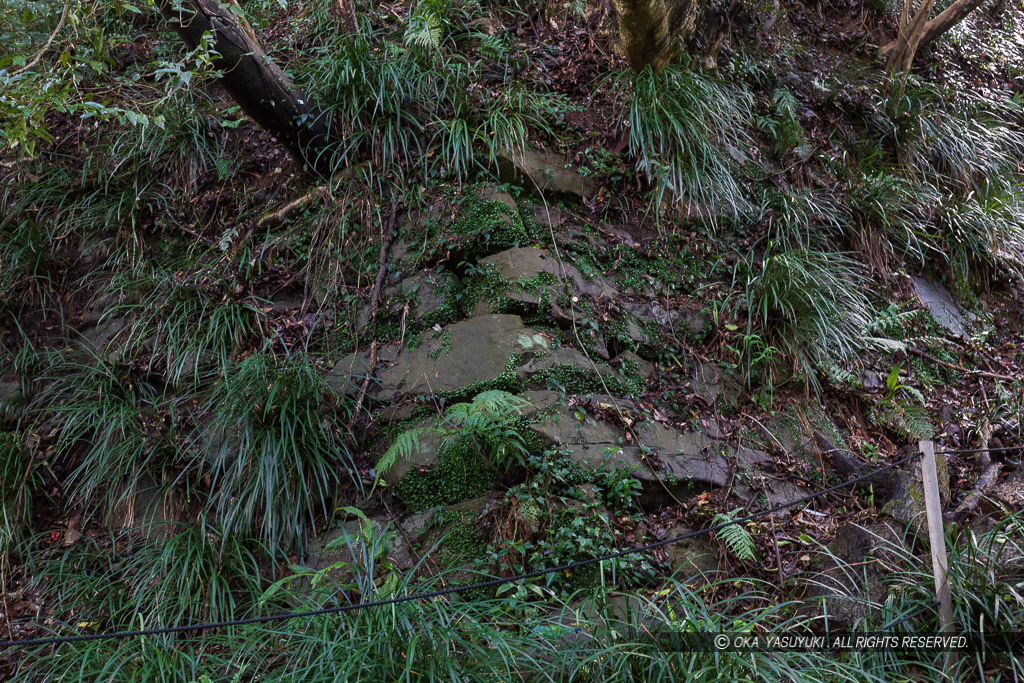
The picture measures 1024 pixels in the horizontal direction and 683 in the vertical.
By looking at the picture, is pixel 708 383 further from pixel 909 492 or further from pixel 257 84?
pixel 257 84

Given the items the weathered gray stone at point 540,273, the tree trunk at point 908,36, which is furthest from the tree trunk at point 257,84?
the tree trunk at point 908,36

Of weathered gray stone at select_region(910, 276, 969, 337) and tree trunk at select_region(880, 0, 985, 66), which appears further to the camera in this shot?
tree trunk at select_region(880, 0, 985, 66)

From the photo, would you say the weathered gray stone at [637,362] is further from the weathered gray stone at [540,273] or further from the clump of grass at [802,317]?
the clump of grass at [802,317]

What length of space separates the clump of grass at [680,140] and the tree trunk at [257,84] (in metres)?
Answer: 2.27

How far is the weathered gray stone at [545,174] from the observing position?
457cm

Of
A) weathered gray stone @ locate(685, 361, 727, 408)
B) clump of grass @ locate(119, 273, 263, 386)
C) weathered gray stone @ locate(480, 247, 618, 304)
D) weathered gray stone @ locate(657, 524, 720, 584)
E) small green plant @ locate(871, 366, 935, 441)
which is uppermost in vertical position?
weathered gray stone @ locate(480, 247, 618, 304)

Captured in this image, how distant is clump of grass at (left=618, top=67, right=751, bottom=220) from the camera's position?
15.5 feet

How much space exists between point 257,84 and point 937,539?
453 cm

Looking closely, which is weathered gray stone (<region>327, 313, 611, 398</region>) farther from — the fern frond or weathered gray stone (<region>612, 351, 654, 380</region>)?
the fern frond

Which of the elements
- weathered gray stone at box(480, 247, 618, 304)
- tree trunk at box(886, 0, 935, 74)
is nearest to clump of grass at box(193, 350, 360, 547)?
weathered gray stone at box(480, 247, 618, 304)

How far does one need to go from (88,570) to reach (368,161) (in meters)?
3.08

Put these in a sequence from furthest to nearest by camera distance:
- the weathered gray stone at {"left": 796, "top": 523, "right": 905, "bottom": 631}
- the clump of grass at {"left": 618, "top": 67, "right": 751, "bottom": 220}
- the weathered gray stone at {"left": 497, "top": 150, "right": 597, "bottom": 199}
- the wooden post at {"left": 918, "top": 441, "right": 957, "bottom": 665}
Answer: the clump of grass at {"left": 618, "top": 67, "right": 751, "bottom": 220} → the weathered gray stone at {"left": 497, "top": 150, "right": 597, "bottom": 199} → the weathered gray stone at {"left": 796, "top": 523, "right": 905, "bottom": 631} → the wooden post at {"left": 918, "top": 441, "right": 957, "bottom": 665}

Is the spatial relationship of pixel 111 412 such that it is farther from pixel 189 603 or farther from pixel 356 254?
pixel 356 254

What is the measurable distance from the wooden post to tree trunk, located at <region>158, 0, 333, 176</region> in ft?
13.3
